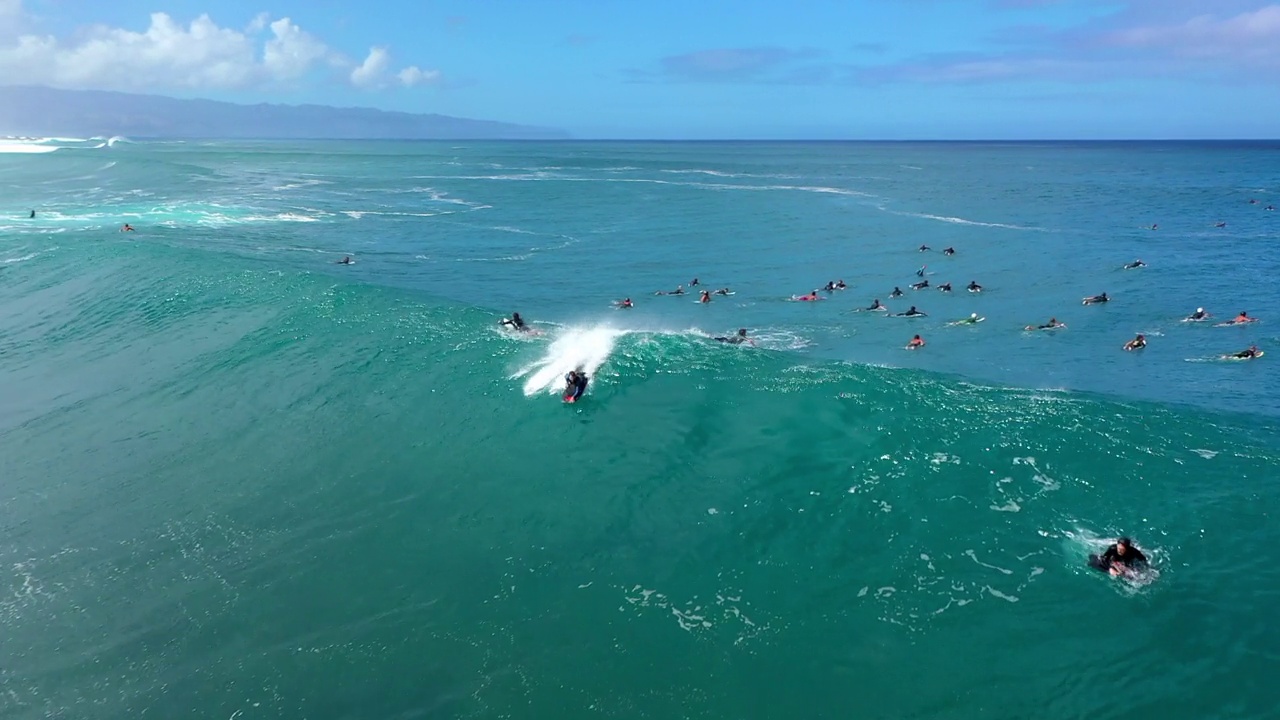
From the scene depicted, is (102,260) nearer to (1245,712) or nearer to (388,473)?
(388,473)

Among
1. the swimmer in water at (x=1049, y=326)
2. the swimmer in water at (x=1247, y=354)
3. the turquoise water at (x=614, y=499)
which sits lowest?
the turquoise water at (x=614, y=499)

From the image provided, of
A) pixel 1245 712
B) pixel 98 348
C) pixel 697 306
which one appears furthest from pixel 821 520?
pixel 98 348

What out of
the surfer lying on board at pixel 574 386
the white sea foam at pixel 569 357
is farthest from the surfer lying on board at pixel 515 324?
the surfer lying on board at pixel 574 386

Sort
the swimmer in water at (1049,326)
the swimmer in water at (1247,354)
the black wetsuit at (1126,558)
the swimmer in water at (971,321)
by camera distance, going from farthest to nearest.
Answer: the swimmer in water at (971,321) → the swimmer in water at (1049,326) → the swimmer in water at (1247,354) → the black wetsuit at (1126,558)

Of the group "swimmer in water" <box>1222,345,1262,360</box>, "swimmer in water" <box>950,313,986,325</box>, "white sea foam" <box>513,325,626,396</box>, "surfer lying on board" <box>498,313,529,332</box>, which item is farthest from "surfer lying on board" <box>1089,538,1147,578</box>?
"surfer lying on board" <box>498,313,529,332</box>

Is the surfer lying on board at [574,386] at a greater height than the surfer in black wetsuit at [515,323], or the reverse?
the surfer in black wetsuit at [515,323]

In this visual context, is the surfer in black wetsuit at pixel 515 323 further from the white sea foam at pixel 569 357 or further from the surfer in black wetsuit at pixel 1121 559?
the surfer in black wetsuit at pixel 1121 559

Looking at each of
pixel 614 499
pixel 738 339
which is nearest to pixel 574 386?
pixel 614 499

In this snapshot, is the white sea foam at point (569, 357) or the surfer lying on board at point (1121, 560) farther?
the white sea foam at point (569, 357)
